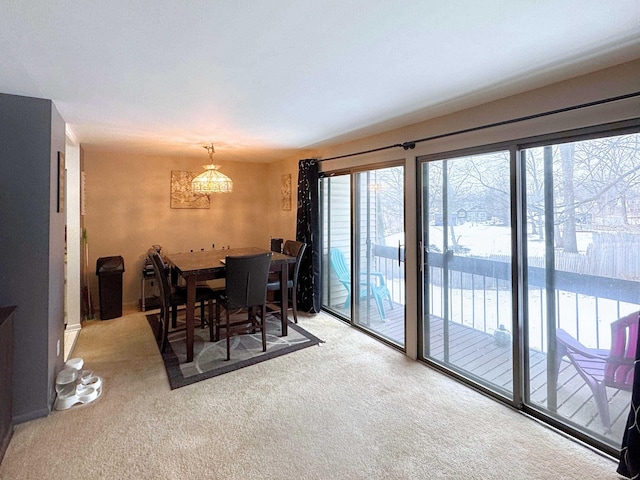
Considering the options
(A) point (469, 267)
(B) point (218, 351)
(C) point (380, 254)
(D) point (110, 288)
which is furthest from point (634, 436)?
(D) point (110, 288)

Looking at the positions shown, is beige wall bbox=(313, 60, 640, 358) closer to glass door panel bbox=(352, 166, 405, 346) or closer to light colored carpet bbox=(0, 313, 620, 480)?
glass door panel bbox=(352, 166, 405, 346)

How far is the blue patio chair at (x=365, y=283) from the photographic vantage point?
12.3 ft

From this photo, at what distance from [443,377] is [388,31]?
2.66 m

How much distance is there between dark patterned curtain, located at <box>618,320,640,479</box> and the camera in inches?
64.9

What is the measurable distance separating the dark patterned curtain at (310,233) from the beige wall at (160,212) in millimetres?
642

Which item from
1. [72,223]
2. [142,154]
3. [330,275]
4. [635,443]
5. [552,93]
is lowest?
[635,443]

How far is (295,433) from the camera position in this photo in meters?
2.09

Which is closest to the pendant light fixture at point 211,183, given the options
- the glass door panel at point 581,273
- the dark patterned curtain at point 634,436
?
the glass door panel at point 581,273

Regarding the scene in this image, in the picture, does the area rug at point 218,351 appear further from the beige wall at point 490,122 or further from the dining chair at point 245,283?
the beige wall at point 490,122

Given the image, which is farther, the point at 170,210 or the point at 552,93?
the point at 170,210

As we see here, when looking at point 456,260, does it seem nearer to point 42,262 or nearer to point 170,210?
point 42,262

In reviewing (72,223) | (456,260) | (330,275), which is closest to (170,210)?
(72,223)

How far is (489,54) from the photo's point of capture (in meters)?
1.71

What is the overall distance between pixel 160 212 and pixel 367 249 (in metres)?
3.35
